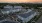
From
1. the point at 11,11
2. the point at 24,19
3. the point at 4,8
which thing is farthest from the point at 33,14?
the point at 4,8

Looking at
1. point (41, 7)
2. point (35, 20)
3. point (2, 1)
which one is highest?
point (2, 1)

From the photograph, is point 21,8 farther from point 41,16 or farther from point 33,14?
point 41,16

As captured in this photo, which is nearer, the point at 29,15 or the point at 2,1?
the point at 29,15

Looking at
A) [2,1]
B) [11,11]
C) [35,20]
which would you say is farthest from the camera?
[2,1]

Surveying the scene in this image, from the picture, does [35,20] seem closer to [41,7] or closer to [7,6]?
[41,7]

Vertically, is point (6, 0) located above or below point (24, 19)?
above

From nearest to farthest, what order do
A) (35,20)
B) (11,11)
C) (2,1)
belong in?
(35,20) < (11,11) < (2,1)

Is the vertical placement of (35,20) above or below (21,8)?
below

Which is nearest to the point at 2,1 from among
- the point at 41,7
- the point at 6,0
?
the point at 6,0

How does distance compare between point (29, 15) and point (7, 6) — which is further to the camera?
point (7, 6)
